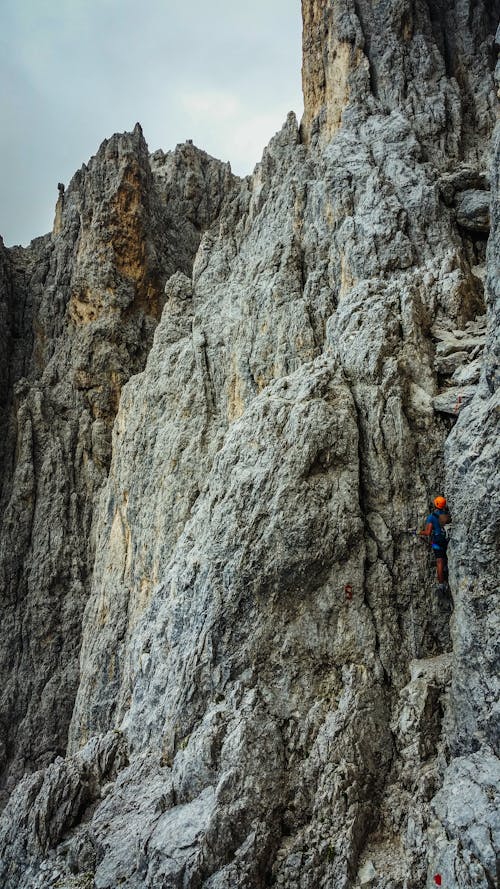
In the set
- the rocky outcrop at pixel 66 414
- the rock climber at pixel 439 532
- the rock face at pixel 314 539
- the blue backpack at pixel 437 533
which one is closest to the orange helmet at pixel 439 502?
the rock climber at pixel 439 532

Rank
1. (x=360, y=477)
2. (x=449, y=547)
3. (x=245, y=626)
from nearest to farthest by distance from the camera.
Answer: (x=449, y=547) < (x=245, y=626) < (x=360, y=477)

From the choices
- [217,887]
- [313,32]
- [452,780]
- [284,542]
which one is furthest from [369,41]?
[217,887]

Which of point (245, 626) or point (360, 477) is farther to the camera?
point (360, 477)

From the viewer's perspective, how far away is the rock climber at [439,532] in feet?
45.7

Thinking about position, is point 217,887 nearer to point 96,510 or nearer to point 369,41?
point 96,510

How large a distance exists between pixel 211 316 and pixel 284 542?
1473 cm

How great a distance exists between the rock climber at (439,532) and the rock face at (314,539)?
2.13ft

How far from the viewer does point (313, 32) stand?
30.3 meters

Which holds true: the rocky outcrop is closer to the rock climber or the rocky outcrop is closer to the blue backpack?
the rock climber

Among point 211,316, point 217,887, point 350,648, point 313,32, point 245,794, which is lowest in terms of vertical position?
point 217,887

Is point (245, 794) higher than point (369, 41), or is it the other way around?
point (369, 41)

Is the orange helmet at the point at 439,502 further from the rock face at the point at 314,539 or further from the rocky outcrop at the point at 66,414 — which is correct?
the rocky outcrop at the point at 66,414

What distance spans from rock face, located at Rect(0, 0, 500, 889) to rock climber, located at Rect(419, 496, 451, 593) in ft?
2.13

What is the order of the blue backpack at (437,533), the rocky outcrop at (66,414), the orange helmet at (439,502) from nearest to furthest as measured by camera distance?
the orange helmet at (439,502)
the blue backpack at (437,533)
the rocky outcrop at (66,414)
